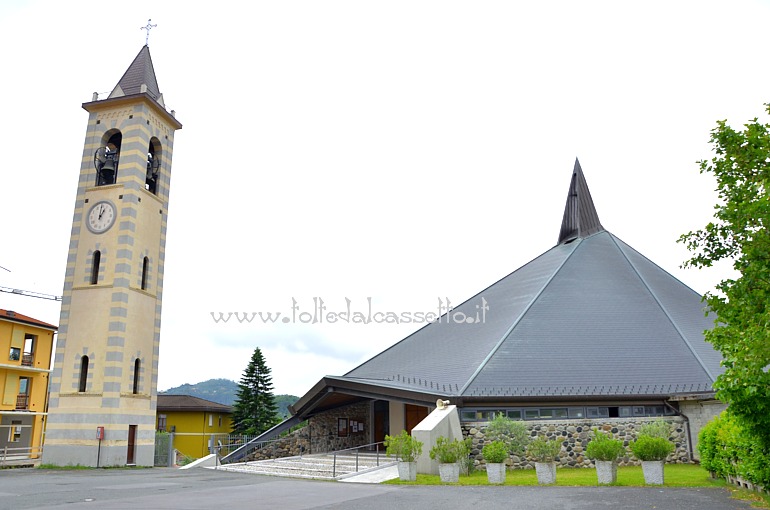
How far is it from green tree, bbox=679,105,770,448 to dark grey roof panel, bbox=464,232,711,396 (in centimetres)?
882

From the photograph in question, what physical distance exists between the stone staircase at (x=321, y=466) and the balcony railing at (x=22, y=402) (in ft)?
65.2

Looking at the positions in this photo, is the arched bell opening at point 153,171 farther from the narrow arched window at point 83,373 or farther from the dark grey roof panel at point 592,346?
the dark grey roof panel at point 592,346

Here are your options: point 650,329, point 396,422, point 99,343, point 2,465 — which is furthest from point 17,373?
point 650,329

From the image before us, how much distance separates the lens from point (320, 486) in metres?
14.2

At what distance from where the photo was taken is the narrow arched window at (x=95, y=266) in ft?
82.2

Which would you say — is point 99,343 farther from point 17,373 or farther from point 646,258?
point 646,258

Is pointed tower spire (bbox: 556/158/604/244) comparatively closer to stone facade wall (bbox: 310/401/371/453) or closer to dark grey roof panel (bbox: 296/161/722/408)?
dark grey roof panel (bbox: 296/161/722/408)

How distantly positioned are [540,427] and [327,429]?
10195mm

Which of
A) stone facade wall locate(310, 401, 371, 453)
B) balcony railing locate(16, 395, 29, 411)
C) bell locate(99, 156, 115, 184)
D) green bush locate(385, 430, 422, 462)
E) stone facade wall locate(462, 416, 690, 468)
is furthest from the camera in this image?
balcony railing locate(16, 395, 29, 411)

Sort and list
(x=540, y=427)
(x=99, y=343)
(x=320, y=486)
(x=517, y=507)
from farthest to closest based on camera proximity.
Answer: (x=99, y=343), (x=540, y=427), (x=320, y=486), (x=517, y=507)

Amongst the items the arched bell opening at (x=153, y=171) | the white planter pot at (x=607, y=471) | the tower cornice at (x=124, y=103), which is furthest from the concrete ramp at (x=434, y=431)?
the tower cornice at (x=124, y=103)

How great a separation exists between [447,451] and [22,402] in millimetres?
30444

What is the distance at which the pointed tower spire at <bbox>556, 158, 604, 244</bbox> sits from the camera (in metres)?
32.3

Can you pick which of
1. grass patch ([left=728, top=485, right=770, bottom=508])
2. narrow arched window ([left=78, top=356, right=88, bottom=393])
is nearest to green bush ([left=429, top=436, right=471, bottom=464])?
grass patch ([left=728, top=485, right=770, bottom=508])
